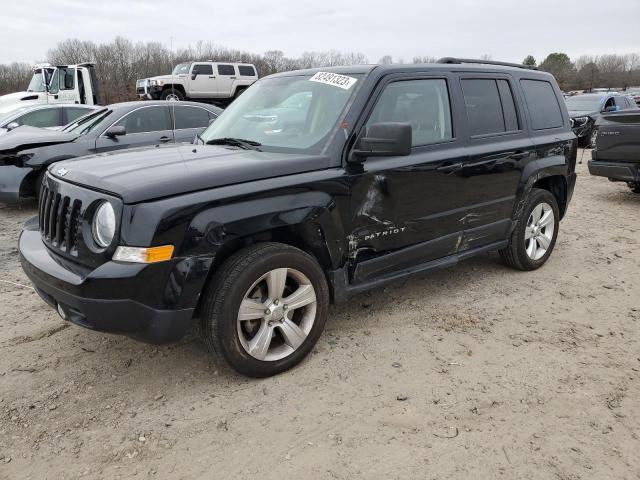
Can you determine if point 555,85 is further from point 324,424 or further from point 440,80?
point 324,424

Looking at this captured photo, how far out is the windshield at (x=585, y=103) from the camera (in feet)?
50.3

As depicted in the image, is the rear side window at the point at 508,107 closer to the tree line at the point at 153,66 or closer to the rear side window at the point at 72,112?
the rear side window at the point at 72,112

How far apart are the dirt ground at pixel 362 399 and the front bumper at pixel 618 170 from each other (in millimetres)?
4469

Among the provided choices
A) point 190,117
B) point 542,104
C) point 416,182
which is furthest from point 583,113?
point 416,182

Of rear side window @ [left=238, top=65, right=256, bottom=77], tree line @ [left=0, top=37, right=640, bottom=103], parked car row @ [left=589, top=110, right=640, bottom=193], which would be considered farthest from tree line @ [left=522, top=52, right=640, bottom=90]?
parked car row @ [left=589, top=110, right=640, bottom=193]

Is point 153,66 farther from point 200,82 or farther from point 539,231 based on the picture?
point 539,231

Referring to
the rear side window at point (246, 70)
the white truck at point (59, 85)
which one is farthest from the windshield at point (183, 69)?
the white truck at point (59, 85)

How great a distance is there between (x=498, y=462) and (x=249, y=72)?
2478 centimetres

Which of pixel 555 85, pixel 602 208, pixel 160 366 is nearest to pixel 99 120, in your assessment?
pixel 160 366

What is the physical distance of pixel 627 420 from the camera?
2734 millimetres

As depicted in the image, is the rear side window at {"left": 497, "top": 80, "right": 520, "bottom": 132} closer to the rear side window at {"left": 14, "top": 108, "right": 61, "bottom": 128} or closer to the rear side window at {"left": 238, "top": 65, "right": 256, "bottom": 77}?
the rear side window at {"left": 14, "top": 108, "right": 61, "bottom": 128}

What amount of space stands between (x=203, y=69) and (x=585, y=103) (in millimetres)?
15849

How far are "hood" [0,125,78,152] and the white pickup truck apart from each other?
15619 millimetres

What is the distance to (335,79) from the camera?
12.1 feet
